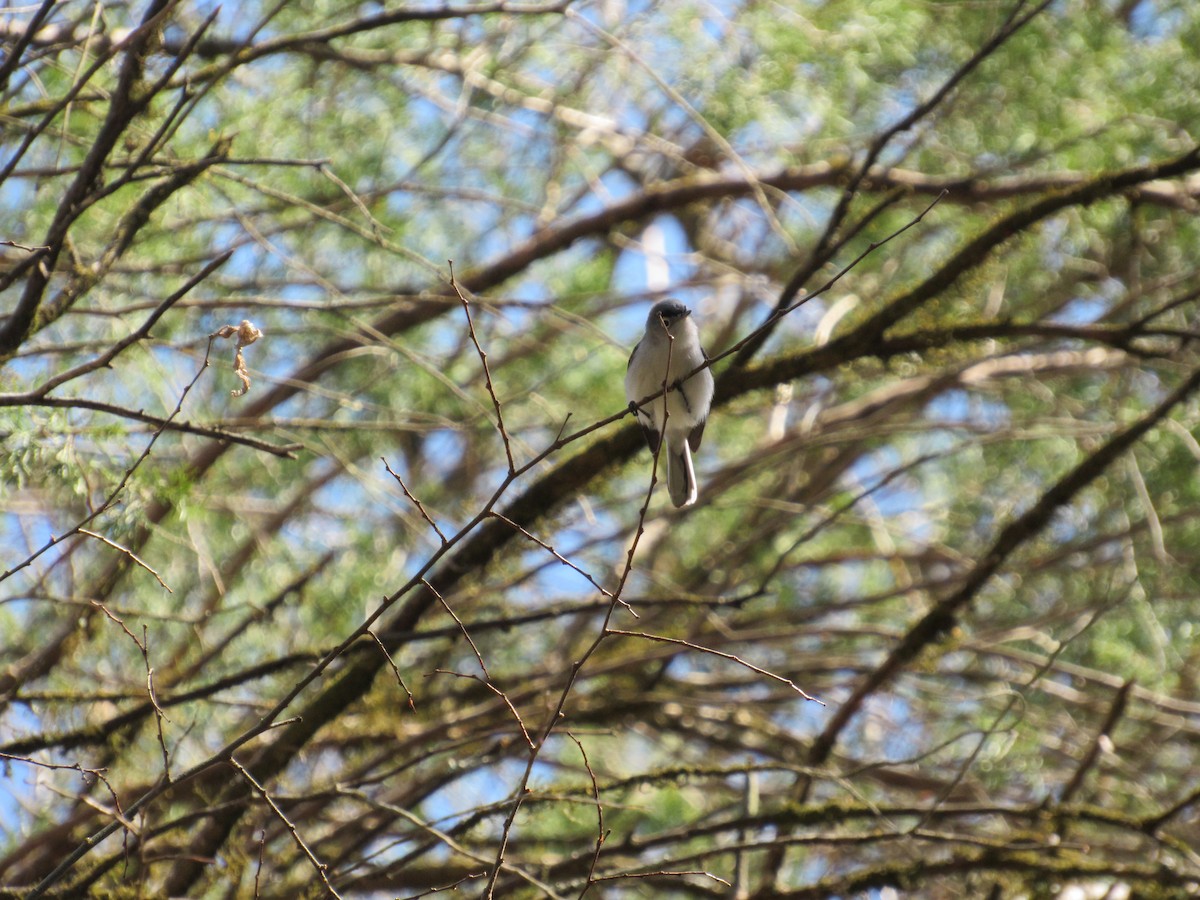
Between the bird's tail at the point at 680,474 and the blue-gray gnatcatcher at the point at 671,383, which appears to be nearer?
the blue-gray gnatcatcher at the point at 671,383

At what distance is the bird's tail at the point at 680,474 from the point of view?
4.34 metres

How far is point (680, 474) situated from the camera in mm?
4449

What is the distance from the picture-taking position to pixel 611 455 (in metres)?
3.90

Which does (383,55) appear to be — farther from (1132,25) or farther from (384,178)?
(1132,25)

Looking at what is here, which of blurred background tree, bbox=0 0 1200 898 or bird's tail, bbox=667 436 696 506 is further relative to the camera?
bird's tail, bbox=667 436 696 506

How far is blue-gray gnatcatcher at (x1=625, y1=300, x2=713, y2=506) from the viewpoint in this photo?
13.1 ft

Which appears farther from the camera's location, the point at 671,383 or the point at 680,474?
the point at 680,474

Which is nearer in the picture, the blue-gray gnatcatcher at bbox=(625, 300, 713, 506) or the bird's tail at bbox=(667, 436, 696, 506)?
the blue-gray gnatcatcher at bbox=(625, 300, 713, 506)

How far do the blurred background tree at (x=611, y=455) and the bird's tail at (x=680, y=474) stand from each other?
0.17m

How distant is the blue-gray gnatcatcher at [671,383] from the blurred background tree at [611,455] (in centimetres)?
14

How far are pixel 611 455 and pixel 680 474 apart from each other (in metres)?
0.62

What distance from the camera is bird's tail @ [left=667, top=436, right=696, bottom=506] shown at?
4344 millimetres

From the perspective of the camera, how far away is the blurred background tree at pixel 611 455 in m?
3.41

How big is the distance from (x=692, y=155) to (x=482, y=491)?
7.53 ft
